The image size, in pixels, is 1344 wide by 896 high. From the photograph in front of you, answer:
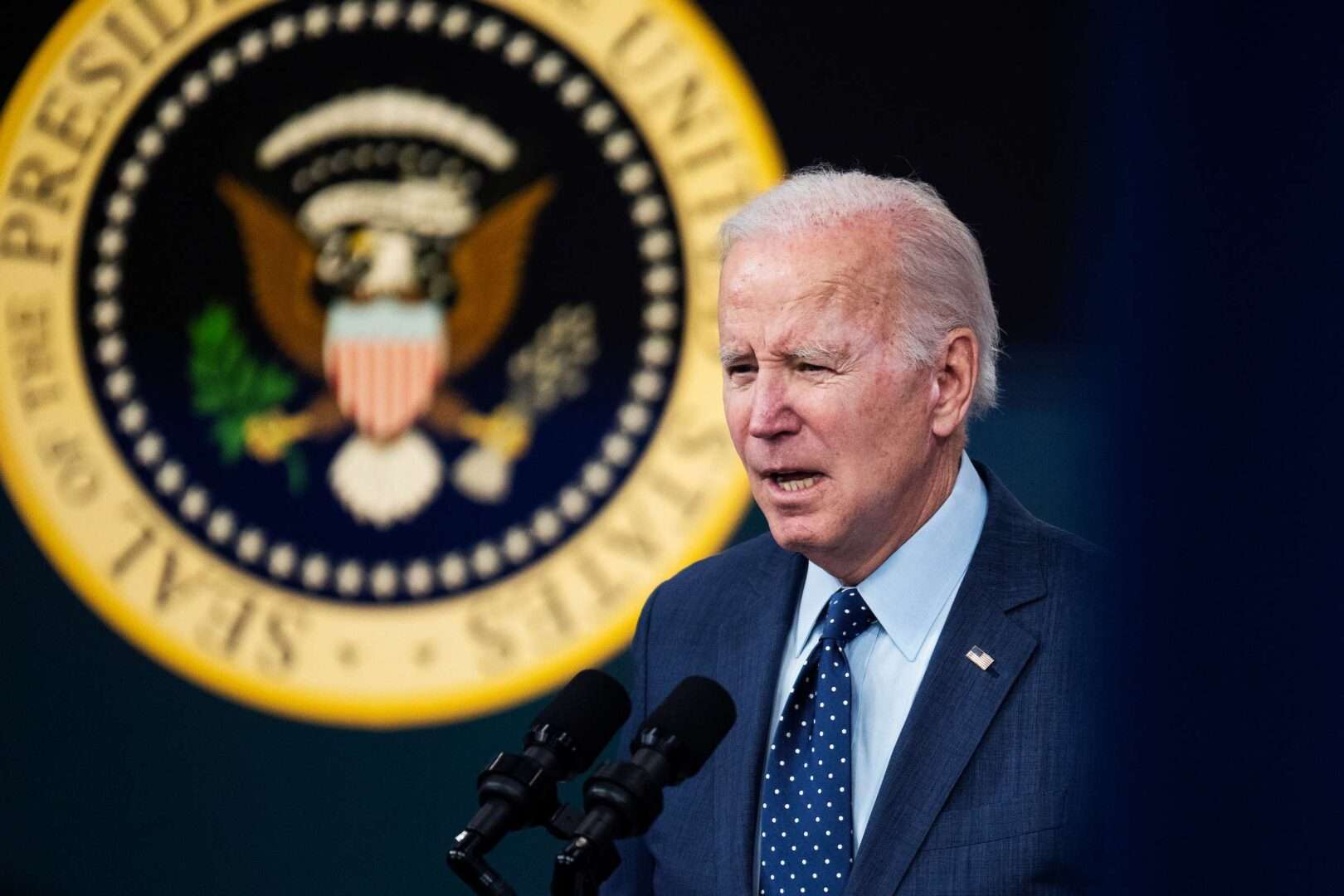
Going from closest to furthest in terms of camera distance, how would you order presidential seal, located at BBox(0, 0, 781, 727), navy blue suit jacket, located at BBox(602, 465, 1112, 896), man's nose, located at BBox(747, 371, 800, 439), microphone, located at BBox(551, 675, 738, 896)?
1. microphone, located at BBox(551, 675, 738, 896)
2. navy blue suit jacket, located at BBox(602, 465, 1112, 896)
3. man's nose, located at BBox(747, 371, 800, 439)
4. presidential seal, located at BBox(0, 0, 781, 727)

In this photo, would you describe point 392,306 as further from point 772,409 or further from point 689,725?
point 689,725

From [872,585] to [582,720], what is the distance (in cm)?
46

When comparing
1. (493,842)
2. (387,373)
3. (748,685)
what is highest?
(387,373)

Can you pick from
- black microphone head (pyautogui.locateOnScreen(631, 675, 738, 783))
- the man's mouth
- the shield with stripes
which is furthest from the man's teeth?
the shield with stripes

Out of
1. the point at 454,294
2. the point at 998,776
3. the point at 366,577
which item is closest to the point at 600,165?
the point at 454,294

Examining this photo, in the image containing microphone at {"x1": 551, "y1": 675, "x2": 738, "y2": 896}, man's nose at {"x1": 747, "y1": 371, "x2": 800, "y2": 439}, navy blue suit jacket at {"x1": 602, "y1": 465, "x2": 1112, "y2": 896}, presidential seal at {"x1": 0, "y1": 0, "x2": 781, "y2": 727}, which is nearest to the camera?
microphone at {"x1": 551, "y1": 675, "x2": 738, "y2": 896}

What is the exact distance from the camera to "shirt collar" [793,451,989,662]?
1.85 meters

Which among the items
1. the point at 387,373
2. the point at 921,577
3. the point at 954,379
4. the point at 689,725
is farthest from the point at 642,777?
the point at 387,373

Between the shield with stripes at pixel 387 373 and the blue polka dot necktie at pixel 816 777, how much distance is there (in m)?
1.74

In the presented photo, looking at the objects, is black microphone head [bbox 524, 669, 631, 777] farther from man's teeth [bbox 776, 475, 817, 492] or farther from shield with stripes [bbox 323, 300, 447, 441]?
shield with stripes [bbox 323, 300, 447, 441]

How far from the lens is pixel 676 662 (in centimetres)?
203

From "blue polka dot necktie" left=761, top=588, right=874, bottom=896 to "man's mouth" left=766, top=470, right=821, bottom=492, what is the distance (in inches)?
5.0

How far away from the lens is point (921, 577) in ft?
6.09

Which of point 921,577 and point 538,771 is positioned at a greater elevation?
point 921,577
